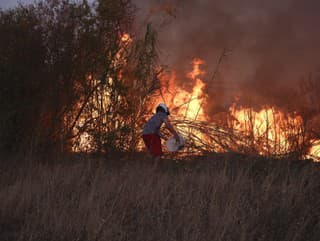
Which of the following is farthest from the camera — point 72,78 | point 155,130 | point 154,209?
point 72,78

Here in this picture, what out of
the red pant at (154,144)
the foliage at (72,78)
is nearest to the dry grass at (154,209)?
the red pant at (154,144)

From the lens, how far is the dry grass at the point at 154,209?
405 centimetres

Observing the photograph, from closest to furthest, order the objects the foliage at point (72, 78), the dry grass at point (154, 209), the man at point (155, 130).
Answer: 1. the dry grass at point (154, 209)
2. the man at point (155, 130)
3. the foliage at point (72, 78)

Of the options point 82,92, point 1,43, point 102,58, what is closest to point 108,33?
point 102,58

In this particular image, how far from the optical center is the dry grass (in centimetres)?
405

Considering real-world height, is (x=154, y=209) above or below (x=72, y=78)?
below

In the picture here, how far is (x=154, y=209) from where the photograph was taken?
4.66m

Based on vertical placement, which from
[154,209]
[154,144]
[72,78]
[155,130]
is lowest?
[154,209]

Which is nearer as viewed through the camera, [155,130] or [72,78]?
[155,130]

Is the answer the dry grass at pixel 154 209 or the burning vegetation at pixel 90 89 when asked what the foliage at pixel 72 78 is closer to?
the burning vegetation at pixel 90 89

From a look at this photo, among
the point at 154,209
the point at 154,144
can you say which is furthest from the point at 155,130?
the point at 154,209

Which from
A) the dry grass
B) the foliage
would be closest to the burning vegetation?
the foliage

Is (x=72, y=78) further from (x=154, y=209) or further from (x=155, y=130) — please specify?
(x=154, y=209)

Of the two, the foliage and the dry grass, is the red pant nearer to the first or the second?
the foliage
